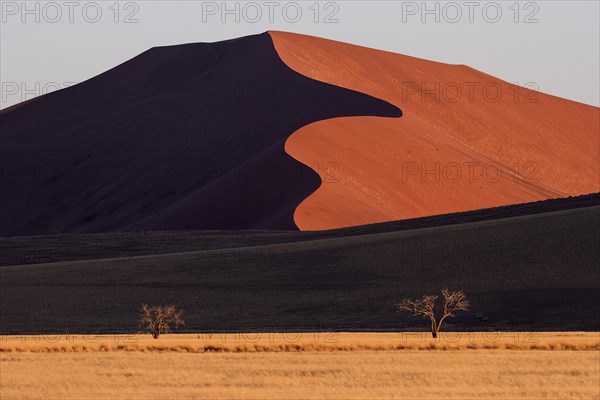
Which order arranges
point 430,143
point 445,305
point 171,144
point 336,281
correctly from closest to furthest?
point 445,305 → point 336,281 → point 430,143 → point 171,144

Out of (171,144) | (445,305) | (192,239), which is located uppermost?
(171,144)

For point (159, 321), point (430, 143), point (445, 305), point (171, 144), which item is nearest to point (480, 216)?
point (445, 305)

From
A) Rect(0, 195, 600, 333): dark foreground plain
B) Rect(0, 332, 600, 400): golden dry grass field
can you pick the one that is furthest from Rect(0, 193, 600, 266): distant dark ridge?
Rect(0, 332, 600, 400): golden dry grass field

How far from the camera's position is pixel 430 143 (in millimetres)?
107438

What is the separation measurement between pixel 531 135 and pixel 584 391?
11831cm

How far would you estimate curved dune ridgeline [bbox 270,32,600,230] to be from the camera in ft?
303

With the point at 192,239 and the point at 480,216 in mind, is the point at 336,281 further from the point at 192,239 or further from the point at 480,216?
the point at 480,216

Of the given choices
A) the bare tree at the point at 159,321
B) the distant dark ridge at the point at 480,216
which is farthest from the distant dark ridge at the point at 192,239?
the bare tree at the point at 159,321

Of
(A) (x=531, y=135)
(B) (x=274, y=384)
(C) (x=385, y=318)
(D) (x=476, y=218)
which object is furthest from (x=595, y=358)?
(A) (x=531, y=135)

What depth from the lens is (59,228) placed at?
10262 centimetres

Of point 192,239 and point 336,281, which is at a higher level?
point 192,239

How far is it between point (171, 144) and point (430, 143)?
2485 centimetres

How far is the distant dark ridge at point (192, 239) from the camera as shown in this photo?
69.8 metres

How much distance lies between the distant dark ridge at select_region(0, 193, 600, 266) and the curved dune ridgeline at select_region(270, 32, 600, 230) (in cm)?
740
